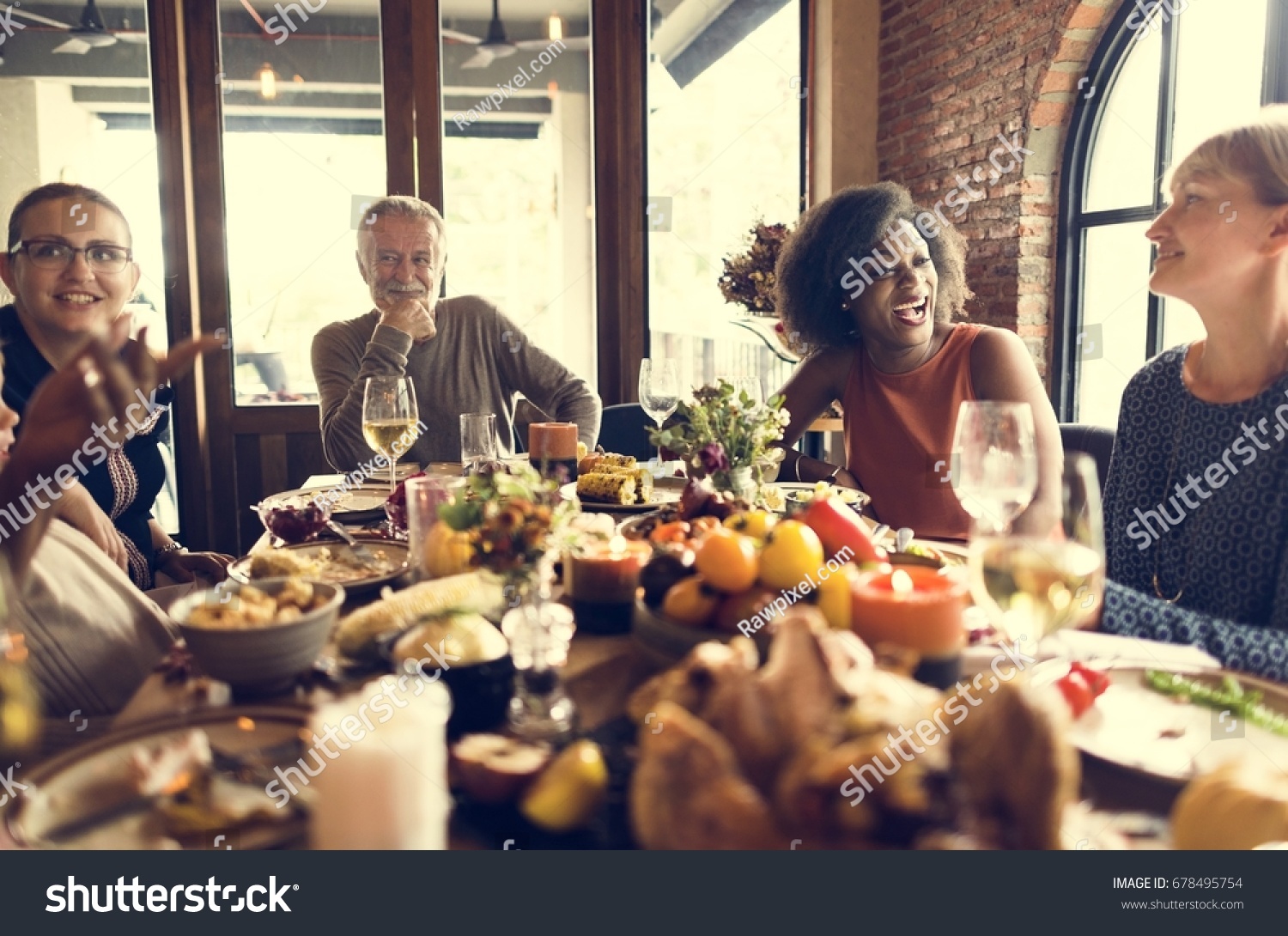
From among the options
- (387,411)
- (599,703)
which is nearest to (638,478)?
(387,411)

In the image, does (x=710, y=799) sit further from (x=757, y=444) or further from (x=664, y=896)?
(x=757, y=444)

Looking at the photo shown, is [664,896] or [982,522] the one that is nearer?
[664,896]

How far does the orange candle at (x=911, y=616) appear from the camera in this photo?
85 centimetres

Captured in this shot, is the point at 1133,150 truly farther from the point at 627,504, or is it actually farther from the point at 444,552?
the point at 444,552

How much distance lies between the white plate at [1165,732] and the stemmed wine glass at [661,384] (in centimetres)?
162

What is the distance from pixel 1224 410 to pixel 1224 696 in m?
0.91

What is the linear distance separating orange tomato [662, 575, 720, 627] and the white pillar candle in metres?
0.37

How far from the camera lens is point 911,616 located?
860 mm

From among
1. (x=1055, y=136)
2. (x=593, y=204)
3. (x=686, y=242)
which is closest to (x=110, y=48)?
(x=593, y=204)

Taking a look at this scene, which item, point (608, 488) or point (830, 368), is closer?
point (608, 488)

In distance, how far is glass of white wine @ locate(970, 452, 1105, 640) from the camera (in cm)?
84

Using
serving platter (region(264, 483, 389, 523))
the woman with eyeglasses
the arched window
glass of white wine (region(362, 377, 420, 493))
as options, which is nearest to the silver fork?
serving platter (region(264, 483, 389, 523))

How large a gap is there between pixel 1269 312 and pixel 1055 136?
245cm

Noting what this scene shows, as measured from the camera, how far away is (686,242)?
460 centimetres
